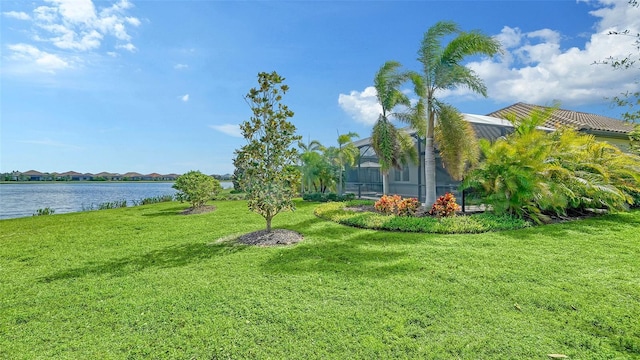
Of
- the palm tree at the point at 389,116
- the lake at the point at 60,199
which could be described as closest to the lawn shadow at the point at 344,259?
the palm tree at the point at 389,116

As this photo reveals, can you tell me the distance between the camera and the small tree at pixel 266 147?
748 cm

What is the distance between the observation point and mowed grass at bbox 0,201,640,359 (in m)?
2.99

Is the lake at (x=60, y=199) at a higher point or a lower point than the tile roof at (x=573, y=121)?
lower

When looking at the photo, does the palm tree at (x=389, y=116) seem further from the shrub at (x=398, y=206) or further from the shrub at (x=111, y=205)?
the shrub at (x=111, y=205)

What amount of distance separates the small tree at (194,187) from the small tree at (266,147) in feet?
25.1

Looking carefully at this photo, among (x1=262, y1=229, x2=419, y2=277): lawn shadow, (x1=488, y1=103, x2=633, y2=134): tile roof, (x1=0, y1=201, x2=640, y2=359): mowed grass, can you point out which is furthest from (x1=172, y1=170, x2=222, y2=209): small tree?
(x1=488, y1=103, x2=633, y2=134): tile roof

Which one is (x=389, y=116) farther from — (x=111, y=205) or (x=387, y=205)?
(x=111, y=205)

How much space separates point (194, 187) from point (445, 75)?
11338 mm

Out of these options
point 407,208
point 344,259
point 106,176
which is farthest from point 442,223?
point 106,176

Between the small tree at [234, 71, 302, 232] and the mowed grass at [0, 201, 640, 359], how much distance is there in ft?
4.44

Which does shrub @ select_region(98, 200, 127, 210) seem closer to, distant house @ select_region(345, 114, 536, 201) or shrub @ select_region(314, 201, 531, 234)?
distant house @ select_region(345, 114, 536, 201)

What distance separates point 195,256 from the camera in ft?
20.8

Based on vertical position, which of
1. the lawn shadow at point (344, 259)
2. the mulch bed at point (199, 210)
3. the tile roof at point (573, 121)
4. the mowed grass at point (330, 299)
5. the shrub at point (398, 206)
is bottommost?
the mowed grass at point (330, 299)

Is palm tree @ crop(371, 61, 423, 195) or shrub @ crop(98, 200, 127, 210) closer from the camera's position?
palm tree @ crop(371, 61, 423, 195)
